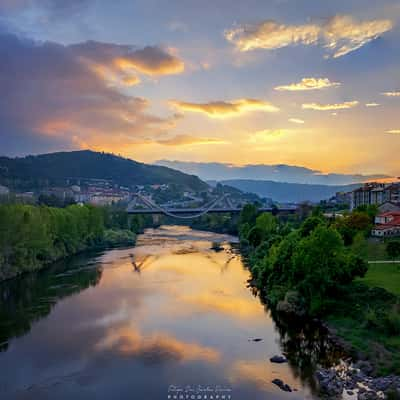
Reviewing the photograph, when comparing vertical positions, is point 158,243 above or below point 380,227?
below

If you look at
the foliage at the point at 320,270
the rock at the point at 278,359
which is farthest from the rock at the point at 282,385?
the foliage at the point at 320,270

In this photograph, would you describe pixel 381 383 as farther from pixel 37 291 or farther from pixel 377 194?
pixel 377 194

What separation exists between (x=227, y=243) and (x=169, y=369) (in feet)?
64.1

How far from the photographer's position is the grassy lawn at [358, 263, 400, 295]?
33.0 ft

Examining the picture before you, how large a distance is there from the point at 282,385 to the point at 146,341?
323 centimetres

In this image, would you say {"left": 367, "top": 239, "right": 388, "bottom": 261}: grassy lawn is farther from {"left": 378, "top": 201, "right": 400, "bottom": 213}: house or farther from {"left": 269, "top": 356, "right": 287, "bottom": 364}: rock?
{"left": 269, "top": 356, "right": 287, "bottom": 364}: rock

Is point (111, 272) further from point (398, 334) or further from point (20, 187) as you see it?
point (20, 187)

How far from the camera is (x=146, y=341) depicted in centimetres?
909

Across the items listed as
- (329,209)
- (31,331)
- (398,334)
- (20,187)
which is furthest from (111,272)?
(20,187)

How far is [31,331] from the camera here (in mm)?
9727

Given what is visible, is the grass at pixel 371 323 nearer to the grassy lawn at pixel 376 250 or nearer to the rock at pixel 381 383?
the rock at pixel 381 383

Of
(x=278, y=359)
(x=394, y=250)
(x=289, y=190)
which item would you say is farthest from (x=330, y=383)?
(x=289, y=190)

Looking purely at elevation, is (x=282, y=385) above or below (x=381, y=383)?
below

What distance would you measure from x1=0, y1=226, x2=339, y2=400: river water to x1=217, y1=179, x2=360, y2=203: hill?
95295mm
